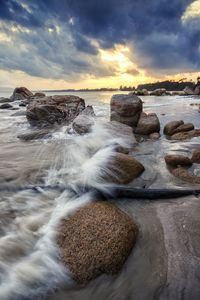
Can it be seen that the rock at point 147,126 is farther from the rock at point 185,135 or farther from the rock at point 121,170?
the rock at point 121,170

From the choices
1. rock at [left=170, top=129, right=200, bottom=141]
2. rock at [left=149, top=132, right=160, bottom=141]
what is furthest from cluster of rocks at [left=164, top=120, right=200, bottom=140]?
rock at [left=149, top=132, right=160, bottom=141]

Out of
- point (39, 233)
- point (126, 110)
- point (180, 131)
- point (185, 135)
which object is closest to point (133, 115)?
point (126, 110)

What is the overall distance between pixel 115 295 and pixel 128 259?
40cm

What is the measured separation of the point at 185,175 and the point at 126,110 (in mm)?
5911

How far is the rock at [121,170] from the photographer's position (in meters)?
4.31

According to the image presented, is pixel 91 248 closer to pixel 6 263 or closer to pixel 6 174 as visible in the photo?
pixel 6 263

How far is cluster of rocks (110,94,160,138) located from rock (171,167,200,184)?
4.40m

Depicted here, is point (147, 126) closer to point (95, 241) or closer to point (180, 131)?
point (180, 131)

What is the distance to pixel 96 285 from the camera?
2.24 meters

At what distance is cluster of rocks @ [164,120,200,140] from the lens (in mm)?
8023

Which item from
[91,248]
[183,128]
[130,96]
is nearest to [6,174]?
[91,248]

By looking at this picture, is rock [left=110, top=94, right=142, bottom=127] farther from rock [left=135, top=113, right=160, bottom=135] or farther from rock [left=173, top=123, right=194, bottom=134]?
rock [left=173, top=123, right=194, bottom=134]

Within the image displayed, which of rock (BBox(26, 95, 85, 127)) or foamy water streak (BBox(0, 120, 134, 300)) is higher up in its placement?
rock (BBox(26, 95, 85, 127))

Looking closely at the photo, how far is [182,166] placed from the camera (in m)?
4.98
